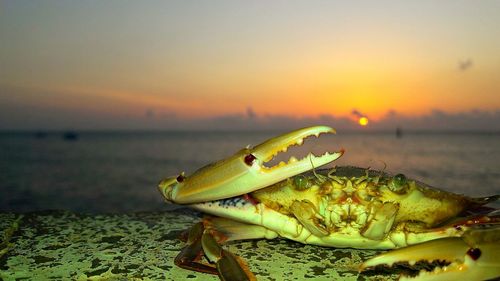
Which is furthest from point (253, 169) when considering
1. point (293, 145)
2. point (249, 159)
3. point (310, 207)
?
point (310, 207)

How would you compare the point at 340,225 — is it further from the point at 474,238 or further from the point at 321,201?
the point at 474,238

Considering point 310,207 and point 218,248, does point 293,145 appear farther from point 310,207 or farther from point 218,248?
point 218,248

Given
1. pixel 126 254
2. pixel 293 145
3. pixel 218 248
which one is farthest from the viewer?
pixel 126 254

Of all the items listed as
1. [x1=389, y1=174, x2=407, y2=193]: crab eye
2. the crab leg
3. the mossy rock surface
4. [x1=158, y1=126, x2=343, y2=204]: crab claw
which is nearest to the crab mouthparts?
[x1=158, y1=126, x2=343, y2=204]: crab claw

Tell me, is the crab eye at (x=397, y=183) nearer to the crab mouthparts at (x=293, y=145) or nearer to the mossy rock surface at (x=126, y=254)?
the crab mouthparts at (x=293, y=145)

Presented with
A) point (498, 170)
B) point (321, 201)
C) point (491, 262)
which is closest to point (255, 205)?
point (321, 201)

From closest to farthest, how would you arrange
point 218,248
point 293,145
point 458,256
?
point 458,256, point 293,145, point 218,248

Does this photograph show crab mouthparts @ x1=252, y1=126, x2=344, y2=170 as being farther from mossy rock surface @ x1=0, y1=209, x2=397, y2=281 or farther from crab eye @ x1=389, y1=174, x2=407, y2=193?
mossy rock surface @ x1=0, y1=209, x2=397, y2=281
